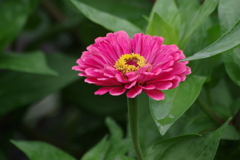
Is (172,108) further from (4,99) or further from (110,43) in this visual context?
(4,99)

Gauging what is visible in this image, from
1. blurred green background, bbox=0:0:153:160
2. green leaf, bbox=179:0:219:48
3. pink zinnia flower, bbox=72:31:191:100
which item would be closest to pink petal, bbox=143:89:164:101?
pink zinnia flower, bbox=72:31:191:100

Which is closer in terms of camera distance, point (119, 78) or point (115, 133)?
point (119, 78)

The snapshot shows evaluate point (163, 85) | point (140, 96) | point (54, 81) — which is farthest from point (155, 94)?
point (54, 81)

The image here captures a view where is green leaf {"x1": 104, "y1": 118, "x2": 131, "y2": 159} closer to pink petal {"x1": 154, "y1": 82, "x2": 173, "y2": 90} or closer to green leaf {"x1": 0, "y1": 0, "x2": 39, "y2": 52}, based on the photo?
pink petal {"x1": 154, "y1": 82, "x2": 173, "y2": 90}

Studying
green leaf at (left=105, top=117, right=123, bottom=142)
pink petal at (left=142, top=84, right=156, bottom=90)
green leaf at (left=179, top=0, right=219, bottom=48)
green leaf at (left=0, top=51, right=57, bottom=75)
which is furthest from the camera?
green leaf at (left=0, top=51, right=57, bottom=75)

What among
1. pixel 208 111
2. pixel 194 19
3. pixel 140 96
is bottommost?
pixel 140 96

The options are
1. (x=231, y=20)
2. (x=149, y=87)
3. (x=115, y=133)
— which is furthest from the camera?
(x=115, y=133)

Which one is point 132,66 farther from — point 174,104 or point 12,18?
point 12,18

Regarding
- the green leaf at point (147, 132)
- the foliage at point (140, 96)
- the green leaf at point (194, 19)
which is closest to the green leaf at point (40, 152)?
the foliage at point (140, 96)
